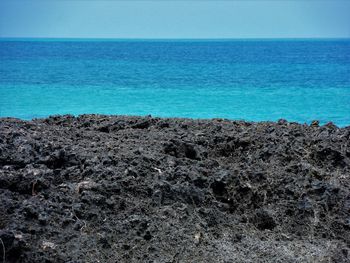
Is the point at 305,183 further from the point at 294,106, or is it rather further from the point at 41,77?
the point at 41,77

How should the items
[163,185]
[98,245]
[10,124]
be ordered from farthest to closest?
[10,124]
[163,185]
[98,245]

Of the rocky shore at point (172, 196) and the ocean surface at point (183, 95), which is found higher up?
the rocky shore at point (172, 196)

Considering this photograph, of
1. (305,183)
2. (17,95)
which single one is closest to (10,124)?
(305,183)

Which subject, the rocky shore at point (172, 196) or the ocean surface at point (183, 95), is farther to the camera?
the ocean surface at point (183, 95)

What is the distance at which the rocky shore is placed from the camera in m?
4.91

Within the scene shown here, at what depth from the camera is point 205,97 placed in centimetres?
2541

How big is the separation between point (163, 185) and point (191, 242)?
2.42 feet

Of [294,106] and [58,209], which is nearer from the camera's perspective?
[58,209]

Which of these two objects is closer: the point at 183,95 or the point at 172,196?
the point at 172,196

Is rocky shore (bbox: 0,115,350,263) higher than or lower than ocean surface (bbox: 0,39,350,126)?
higher

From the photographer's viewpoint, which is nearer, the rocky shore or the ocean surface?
the rocky shore

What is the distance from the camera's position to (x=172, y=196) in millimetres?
5570

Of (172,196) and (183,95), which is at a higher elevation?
(172,196)

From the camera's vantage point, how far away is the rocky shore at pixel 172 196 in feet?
16.1
